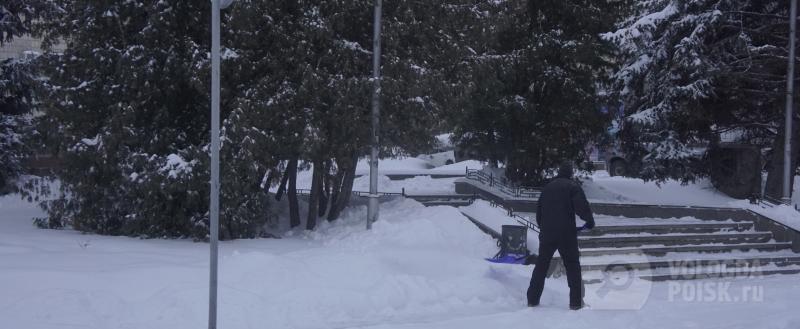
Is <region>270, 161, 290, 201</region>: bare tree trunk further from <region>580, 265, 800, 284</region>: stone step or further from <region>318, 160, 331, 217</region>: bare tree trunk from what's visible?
<region>580, 265, 800, 284</region>: stone step

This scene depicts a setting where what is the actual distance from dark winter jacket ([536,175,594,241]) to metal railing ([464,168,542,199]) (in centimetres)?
871

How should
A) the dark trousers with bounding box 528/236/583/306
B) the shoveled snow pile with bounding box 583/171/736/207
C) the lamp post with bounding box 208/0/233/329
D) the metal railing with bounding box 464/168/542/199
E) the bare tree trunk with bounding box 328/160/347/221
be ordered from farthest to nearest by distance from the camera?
the shoveled snow pile with bounding box 583/171/736/207, the metal railing with bounding box 464/168/542/199, the bare tree trunk with bounding box 328/160/347/221, the dark trousers with bounding box 528/236/583/306, the lamp post with bounding box 208/0/233/329

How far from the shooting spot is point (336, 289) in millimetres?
8141

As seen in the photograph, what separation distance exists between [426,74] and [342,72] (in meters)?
1.45

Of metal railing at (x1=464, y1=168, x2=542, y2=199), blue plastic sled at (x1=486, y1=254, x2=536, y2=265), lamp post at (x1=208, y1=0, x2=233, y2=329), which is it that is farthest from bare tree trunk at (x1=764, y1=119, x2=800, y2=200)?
lamp post at (x1=208, y1=0, x2=233, y2=329)

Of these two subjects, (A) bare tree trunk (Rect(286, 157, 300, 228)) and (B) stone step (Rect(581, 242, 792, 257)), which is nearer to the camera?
(B) stone step (Rect(581, 242, 792, 257))

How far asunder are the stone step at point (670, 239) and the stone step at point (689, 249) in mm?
247

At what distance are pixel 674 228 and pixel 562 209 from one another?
21.9 ft

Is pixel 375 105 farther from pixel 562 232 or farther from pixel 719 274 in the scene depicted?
pixel 719 274

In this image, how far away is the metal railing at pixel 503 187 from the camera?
17.1 m

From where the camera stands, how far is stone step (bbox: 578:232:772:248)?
40.4 ft

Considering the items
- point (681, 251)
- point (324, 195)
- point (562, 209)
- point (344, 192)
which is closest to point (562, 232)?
point (562, 209)

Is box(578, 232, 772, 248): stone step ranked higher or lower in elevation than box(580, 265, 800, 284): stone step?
higher

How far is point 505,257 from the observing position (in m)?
10.6
